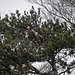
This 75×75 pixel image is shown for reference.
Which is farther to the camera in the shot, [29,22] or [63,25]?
[29,22]

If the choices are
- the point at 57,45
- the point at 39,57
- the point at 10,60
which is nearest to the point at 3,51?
the point at 10,60

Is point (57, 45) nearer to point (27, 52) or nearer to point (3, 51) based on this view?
point (27, 52)

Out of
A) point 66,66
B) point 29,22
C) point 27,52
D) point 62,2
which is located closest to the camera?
point 27,52

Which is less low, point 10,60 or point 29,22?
point 29,22

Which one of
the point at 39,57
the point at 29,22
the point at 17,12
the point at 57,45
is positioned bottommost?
the point at 39,57

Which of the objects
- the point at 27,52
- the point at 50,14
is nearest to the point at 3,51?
the point at 27,52

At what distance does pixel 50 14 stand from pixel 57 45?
2.90 meters

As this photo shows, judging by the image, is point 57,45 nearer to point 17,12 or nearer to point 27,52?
point 27,52

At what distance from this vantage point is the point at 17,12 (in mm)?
5273

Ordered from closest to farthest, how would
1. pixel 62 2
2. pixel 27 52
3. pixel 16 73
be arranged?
pixel 16 73 < pixel 27 52 < pixel 62 2

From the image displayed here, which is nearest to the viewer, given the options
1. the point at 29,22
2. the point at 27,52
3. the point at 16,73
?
the point at 16,73

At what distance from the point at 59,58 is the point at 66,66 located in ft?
1.17

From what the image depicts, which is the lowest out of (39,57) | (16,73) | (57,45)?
(16,73)

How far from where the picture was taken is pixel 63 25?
409cm
